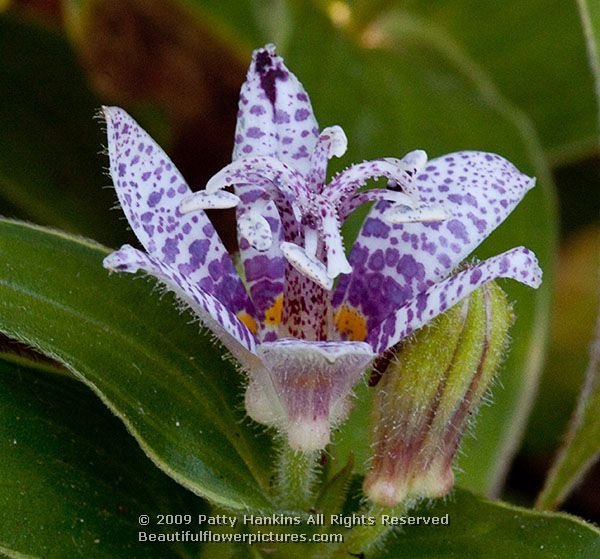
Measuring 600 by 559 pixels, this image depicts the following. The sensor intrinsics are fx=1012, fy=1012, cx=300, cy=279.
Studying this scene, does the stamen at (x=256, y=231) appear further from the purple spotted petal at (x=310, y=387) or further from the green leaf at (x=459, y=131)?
the green leaf at (x=459, y=131)

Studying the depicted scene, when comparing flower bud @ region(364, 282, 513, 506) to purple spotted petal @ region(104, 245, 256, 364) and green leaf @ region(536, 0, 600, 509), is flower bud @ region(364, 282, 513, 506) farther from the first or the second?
green leaf @ region(536, 0, 600, 509)

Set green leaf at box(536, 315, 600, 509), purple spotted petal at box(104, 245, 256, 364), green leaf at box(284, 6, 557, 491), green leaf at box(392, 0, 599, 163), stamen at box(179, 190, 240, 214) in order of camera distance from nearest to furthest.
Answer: purple spotted petal at box(104, 245, 256, 364) → stamen at box(179, 190, 240, 214) → green leaf at box(536, 315, 600, 509) → green leaf at box(284, 6, 557, 491) → green leaf at box(392, 0, 599, 163)

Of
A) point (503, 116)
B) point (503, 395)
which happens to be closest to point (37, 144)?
point (503, 116)

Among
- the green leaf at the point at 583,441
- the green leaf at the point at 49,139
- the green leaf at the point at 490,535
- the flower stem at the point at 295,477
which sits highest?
the green leaf at the point at 49,139

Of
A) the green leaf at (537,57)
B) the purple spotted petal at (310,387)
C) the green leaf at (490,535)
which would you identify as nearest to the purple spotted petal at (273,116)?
the purple spotted petal at (310,387)

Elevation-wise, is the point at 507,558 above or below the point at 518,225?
below

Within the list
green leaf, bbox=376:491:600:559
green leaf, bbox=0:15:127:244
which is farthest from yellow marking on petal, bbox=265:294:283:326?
green leaf, bbox=0:15:127:244

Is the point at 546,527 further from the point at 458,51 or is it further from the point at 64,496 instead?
the point at 458,51
